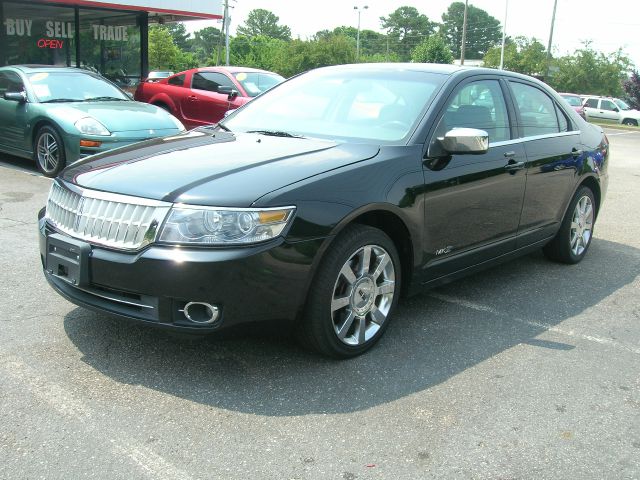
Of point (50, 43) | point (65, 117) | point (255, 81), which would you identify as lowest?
point (65, 117)

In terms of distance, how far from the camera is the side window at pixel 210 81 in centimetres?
1261

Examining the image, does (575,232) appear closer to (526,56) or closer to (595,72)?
(595,72)

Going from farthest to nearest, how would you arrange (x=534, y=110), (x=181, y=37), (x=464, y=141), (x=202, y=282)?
(x=181, y=37), (x=534, y=110), (x=464, y=141), (x=202, y=282)

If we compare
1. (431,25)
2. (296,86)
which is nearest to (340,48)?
(296,86)

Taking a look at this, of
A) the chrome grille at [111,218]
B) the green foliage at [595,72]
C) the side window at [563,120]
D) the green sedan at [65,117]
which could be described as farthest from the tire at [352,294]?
the green foliage at [595,72]

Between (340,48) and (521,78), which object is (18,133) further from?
(340,48)

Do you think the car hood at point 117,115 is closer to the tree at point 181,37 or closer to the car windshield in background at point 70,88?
the car windshield in background at point 70,88

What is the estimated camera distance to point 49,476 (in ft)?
8.44

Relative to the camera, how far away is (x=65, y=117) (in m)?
8.49

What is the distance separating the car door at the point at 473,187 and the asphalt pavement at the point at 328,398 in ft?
1.44

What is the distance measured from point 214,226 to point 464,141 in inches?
64.0

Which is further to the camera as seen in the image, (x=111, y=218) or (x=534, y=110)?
(x=534, y=110)

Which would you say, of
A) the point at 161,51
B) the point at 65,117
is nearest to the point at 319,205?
the point at 65,117

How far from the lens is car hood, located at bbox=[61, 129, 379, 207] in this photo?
3254mm
